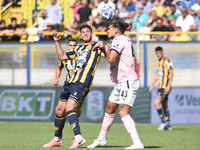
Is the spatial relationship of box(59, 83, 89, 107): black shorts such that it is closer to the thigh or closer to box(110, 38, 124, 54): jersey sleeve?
the thigh

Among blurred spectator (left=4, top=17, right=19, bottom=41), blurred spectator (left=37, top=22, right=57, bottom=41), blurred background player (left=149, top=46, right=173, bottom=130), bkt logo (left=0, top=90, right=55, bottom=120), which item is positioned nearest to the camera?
blurred background player (left=149, top=46, right=173, bottom=130)

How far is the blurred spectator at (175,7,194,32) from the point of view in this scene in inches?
590

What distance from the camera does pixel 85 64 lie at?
6.70m

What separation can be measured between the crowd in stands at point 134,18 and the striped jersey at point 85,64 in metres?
7.51

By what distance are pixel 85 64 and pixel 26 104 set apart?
25.8 ft

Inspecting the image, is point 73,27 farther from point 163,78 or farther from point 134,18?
point 163,78

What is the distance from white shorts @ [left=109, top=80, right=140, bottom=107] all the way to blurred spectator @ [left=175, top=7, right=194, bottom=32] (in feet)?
29.8

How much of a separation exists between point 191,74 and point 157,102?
7.75ft

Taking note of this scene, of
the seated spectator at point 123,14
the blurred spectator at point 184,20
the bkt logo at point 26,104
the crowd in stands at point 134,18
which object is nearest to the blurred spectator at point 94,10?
the crowd in stands at point 134,18

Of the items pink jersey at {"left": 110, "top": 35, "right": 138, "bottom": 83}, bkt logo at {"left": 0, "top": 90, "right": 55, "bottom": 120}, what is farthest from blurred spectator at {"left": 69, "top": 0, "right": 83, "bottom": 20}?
pink jersey at {"left": 110, "top": 35, "right": 138, "bottom": 83}

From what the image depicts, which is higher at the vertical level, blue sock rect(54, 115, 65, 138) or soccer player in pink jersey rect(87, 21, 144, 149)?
soccer player in pink jersey rect(87, 21, 144, 149)

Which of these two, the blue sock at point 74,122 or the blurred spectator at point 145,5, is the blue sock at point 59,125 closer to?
the blue sock at point 74,122

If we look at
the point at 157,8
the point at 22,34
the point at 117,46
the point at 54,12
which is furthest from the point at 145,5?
the point at 117,46

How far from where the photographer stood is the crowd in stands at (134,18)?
14.8 meters
